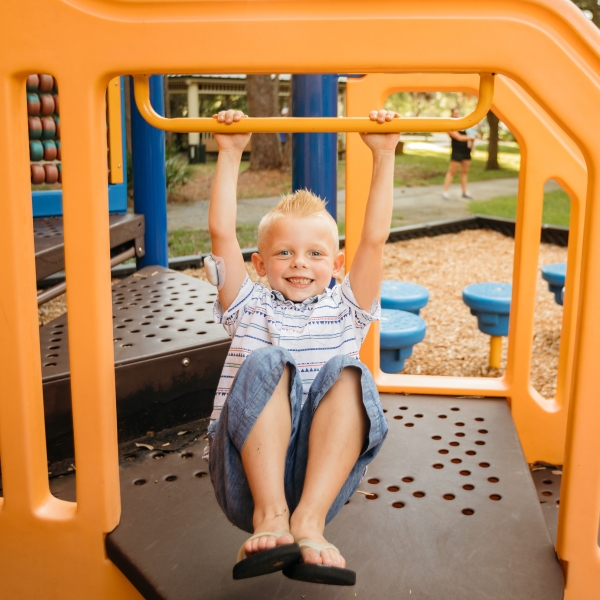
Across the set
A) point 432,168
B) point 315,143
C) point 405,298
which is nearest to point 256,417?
point 315,143

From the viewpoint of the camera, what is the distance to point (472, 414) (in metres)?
2.15

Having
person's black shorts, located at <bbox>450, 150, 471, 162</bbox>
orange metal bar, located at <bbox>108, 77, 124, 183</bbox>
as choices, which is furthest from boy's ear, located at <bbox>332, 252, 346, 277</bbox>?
person's black shorts, located at <bbox>450, 150, 471, 162</bbox>

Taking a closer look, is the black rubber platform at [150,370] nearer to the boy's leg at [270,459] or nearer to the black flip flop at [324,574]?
the boy's leg at [270,459]

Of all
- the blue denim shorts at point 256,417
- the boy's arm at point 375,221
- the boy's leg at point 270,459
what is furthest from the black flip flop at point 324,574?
the boy's arm at point 375,221

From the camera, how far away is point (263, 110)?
10125 mm

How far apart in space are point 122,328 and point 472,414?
3.61 ft

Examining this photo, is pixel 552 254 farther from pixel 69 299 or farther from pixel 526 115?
pixel 69 299

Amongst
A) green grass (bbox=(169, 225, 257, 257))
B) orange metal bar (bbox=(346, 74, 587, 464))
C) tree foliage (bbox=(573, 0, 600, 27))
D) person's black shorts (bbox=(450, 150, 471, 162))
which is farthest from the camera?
tree foliage (bbox=(573, 0, 600, 27))

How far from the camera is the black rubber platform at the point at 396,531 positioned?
129 centimetres

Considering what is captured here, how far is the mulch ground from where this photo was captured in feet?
13.0

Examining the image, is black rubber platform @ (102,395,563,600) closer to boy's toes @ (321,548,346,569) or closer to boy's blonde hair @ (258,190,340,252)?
boy's toes @ (321,548,346,569)

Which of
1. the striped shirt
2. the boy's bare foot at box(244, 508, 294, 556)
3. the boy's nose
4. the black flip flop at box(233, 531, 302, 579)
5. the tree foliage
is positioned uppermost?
the tree foliage

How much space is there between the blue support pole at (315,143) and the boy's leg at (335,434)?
3.06 ft

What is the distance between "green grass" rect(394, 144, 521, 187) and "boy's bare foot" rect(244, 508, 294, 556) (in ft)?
35.5
